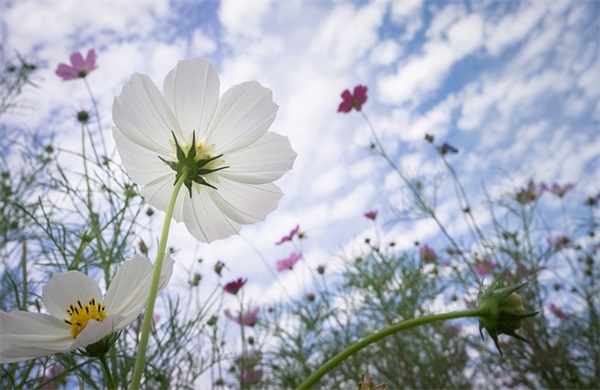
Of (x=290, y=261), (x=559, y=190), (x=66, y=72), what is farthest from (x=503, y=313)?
(x=559, y=190)

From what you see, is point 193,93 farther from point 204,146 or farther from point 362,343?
point 362,343

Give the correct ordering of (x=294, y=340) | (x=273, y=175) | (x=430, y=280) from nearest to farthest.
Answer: (x=273, y=175) → (x=294, y=340) → (x=430, y=280)

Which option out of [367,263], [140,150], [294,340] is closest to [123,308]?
[140,150]

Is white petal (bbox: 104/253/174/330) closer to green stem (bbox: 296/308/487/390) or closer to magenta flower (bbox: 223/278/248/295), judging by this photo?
green stem (bbox: 296/308/487/390)

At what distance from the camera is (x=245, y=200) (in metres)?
0.37

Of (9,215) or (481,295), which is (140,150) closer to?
(481,295)

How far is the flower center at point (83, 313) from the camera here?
0.30m

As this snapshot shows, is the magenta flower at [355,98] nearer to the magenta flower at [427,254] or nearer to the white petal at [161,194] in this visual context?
the magenta flower at [427,254]

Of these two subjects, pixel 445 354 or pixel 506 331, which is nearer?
pixel 506 331

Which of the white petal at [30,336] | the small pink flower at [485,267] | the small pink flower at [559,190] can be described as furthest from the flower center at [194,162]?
the small pink flower at [559,190]

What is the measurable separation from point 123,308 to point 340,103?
49.9 inches

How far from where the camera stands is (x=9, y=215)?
1.33 metres

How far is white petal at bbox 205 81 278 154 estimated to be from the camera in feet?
1.17

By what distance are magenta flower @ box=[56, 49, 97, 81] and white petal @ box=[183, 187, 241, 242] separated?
905mm
